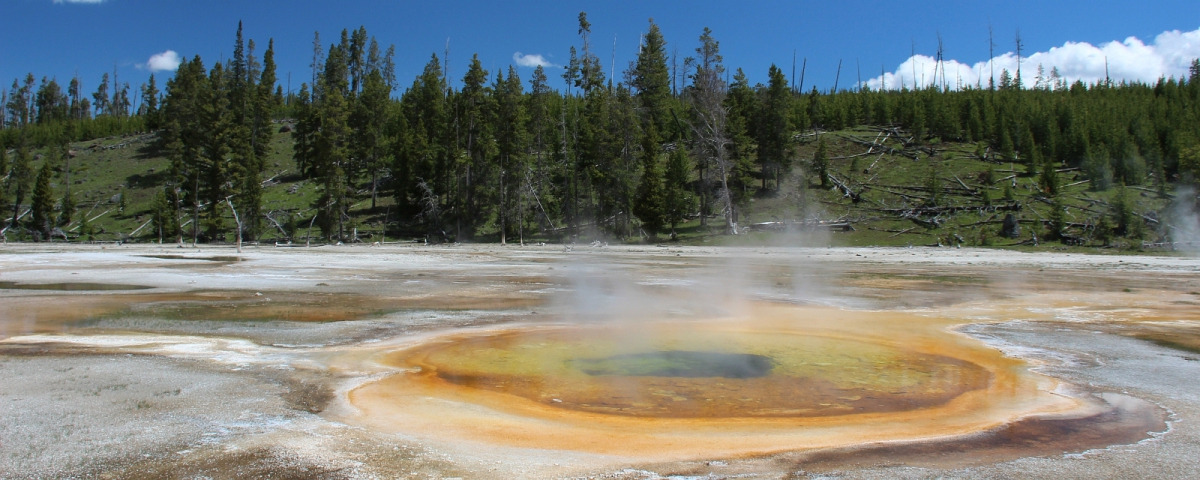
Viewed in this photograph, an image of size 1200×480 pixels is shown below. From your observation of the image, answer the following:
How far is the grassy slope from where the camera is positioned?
139ft

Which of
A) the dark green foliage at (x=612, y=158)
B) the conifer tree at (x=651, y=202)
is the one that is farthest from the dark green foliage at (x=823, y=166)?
the conifer tree at (x=651, y=202)

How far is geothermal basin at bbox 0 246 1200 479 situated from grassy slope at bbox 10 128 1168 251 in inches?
1013

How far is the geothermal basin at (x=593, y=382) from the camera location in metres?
5.16

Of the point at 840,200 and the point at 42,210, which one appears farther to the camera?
the point at 42,210

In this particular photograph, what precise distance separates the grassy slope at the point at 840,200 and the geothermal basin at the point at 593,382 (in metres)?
25.7

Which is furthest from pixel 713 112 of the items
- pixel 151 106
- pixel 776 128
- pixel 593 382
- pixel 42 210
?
pixel 151 106

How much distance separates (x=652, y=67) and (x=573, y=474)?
2515 inches

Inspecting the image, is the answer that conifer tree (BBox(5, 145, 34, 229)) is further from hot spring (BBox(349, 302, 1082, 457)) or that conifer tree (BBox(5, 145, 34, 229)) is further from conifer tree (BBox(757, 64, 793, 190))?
hot spring (BBox(349, 302, 1082, 457))

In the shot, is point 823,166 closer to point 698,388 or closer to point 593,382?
point 698,388

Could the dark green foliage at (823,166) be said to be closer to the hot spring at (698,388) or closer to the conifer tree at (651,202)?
the conifer tree at (651,202)

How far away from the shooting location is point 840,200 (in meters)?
50.6

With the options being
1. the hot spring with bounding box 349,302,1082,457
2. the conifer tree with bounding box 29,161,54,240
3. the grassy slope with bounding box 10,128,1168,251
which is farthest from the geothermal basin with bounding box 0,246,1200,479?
the conifer tree with bounding box 29,161,54,240

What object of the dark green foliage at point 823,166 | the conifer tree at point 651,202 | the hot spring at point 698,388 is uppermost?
the dark green foliage at point 823,166

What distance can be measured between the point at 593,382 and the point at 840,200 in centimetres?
4653
